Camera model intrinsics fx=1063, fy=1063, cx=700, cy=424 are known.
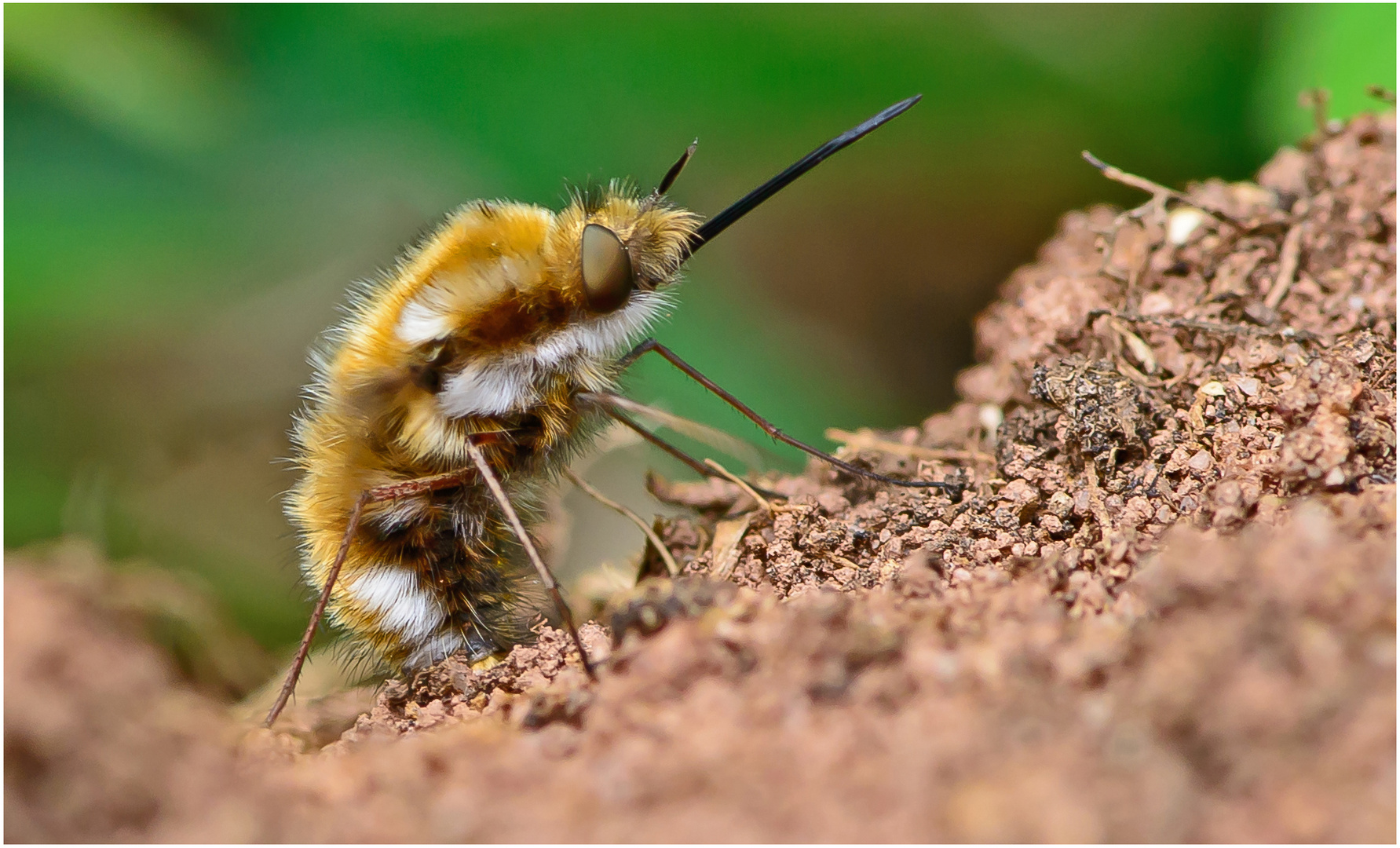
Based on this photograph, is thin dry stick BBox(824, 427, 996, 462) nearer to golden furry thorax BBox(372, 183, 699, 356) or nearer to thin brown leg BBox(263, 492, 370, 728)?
golden furry thorax BBox(372, 183, 699, 356)

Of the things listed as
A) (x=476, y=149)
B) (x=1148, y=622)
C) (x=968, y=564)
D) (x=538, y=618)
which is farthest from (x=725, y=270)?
(x=1148, y=622)

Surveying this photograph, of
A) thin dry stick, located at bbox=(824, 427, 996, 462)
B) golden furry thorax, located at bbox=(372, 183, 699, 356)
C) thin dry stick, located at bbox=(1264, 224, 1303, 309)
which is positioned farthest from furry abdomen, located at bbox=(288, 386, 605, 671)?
thin dry stick, located at bbox=(1264, 224, 1303, 309)

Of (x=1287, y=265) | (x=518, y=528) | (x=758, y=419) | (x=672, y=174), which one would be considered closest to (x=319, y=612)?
(x=518, y=528)

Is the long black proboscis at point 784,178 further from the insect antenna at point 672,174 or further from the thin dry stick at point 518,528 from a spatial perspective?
the thin dry stick at point 518,528

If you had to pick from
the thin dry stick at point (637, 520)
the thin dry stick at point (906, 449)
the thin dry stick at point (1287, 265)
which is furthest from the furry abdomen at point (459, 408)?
the thin dry stick at point (1287, 265)

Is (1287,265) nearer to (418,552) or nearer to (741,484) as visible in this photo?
(741,484)
